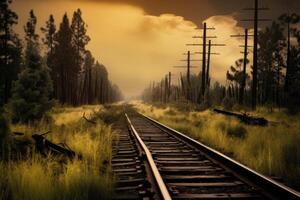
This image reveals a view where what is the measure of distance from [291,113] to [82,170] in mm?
21900

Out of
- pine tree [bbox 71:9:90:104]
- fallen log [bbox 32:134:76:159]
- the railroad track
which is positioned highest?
pine tree [bbox 71:9:90:104]

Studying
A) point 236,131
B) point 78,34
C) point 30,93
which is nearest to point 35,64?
point 30,93

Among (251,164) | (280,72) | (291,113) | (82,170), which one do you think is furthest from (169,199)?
(280,72)

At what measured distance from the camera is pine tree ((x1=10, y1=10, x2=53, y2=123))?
20719 millimetres

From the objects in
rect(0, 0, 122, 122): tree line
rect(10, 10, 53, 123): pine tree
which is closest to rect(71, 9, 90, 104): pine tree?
rect(0, 0, 122, 122): tree line

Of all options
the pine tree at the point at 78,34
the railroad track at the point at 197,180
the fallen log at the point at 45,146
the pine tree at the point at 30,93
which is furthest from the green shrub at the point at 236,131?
the pine tree at the point at 78,34

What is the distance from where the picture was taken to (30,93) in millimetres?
21188

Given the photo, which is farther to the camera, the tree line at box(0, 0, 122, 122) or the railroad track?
the tree line at box(0, 0, 122, 122)

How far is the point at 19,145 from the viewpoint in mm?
8133

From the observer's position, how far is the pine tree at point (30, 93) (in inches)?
816

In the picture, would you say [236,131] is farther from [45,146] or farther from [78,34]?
[78,34]

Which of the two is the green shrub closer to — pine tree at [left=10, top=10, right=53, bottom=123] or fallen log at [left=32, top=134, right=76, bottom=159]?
fallen log at [left=32, top=134, right=76, bottom=159]

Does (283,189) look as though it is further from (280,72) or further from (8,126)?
(280,72)

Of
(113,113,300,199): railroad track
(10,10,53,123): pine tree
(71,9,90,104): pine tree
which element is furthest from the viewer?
(71,9,90,104): pine tree
